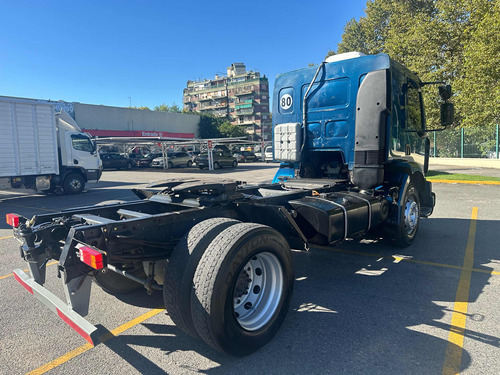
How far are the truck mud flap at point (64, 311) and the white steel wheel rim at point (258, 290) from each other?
111 centimetres

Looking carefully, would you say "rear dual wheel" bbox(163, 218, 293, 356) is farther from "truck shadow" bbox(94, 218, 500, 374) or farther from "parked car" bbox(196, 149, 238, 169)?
"parked car" bbox(196, 149, 238, 169)

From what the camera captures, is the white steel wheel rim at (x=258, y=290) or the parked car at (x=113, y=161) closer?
the white steel wheel rim at (x=258, y=290)

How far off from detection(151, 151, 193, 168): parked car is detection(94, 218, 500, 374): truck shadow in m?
26.6

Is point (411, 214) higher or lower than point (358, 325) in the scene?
higher

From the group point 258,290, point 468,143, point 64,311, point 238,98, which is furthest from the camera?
point 238,98

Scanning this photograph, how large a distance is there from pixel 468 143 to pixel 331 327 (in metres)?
21.0

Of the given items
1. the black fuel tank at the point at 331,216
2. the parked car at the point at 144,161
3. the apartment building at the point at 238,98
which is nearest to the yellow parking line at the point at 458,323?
the black fuel tank at the point at 331,216

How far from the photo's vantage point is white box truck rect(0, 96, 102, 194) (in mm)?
11500

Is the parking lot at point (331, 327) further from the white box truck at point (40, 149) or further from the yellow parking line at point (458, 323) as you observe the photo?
the white box truck at point (40, 149)

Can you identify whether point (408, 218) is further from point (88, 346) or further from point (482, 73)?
point (482, 73)

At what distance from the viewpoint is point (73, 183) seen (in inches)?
536

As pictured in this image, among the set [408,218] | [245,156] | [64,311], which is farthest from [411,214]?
[245,156]

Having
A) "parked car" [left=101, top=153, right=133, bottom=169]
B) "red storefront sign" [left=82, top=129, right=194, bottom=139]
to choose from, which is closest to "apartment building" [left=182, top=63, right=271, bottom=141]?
"red storefront sign" [left=82, top=129, right=194, bottom=139]

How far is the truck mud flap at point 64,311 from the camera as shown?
7.14 ft
